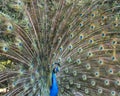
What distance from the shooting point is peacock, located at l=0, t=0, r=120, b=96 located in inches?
235

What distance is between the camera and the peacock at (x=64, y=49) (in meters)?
5.98

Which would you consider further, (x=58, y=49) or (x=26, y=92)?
(x=58, y=49)

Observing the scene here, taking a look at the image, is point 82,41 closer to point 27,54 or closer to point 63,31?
point 63,31

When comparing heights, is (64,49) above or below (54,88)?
above

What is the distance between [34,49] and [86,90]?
3.33ft

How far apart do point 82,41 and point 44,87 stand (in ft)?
2.99

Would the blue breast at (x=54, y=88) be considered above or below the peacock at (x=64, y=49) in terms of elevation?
below

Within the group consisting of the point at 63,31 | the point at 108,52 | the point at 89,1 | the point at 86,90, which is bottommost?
the point at 86,90

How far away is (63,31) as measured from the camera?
631cm

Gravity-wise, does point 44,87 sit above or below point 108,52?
below

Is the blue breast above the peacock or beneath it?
beneath

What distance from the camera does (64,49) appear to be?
6.32 meters

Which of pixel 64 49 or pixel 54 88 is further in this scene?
pixel 64 49

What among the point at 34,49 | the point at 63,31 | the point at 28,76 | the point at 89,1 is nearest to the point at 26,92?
the point at 28,76
